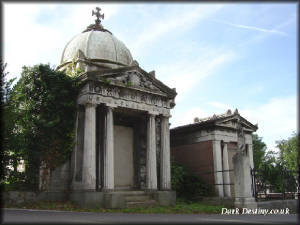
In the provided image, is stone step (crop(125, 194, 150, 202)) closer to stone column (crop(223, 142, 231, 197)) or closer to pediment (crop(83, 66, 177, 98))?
pediment (crop(83, 66, 177, 98))

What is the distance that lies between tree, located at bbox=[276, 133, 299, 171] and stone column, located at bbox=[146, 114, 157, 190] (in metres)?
33.5

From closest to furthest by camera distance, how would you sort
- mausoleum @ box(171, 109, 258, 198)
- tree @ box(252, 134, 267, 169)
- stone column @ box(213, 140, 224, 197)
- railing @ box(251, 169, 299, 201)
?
railing @ box(251, 169, 299, 201) < stone column @ box(213, 140, 224, 197) < mausoleum @ box(171, 109, 258, 198) < tree @ box(252, 134, 267, 169)

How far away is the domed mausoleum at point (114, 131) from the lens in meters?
15.0

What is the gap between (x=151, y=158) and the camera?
16938 millimetres

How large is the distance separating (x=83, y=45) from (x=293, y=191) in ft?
47.3

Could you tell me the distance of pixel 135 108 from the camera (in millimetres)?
16922

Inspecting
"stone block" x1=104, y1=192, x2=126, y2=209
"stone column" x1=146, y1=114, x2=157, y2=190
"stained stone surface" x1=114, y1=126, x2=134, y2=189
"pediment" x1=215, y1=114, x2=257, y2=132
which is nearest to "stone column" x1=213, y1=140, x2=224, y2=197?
"pediment" x1=215, y1=114, x2=257, y2=132

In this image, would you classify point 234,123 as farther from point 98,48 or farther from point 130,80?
point 98,48

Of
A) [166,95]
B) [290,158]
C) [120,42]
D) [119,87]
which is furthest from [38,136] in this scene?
[290,158]

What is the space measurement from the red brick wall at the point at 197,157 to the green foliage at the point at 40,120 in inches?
366

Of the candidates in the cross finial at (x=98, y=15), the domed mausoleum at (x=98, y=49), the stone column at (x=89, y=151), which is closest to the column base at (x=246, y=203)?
the stone column at (x=89, y=151)

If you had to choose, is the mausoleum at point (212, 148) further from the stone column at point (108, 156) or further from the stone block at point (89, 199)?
the stone block at point (89, 199)

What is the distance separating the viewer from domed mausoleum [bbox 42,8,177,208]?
49.2ft

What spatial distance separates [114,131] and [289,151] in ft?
124
